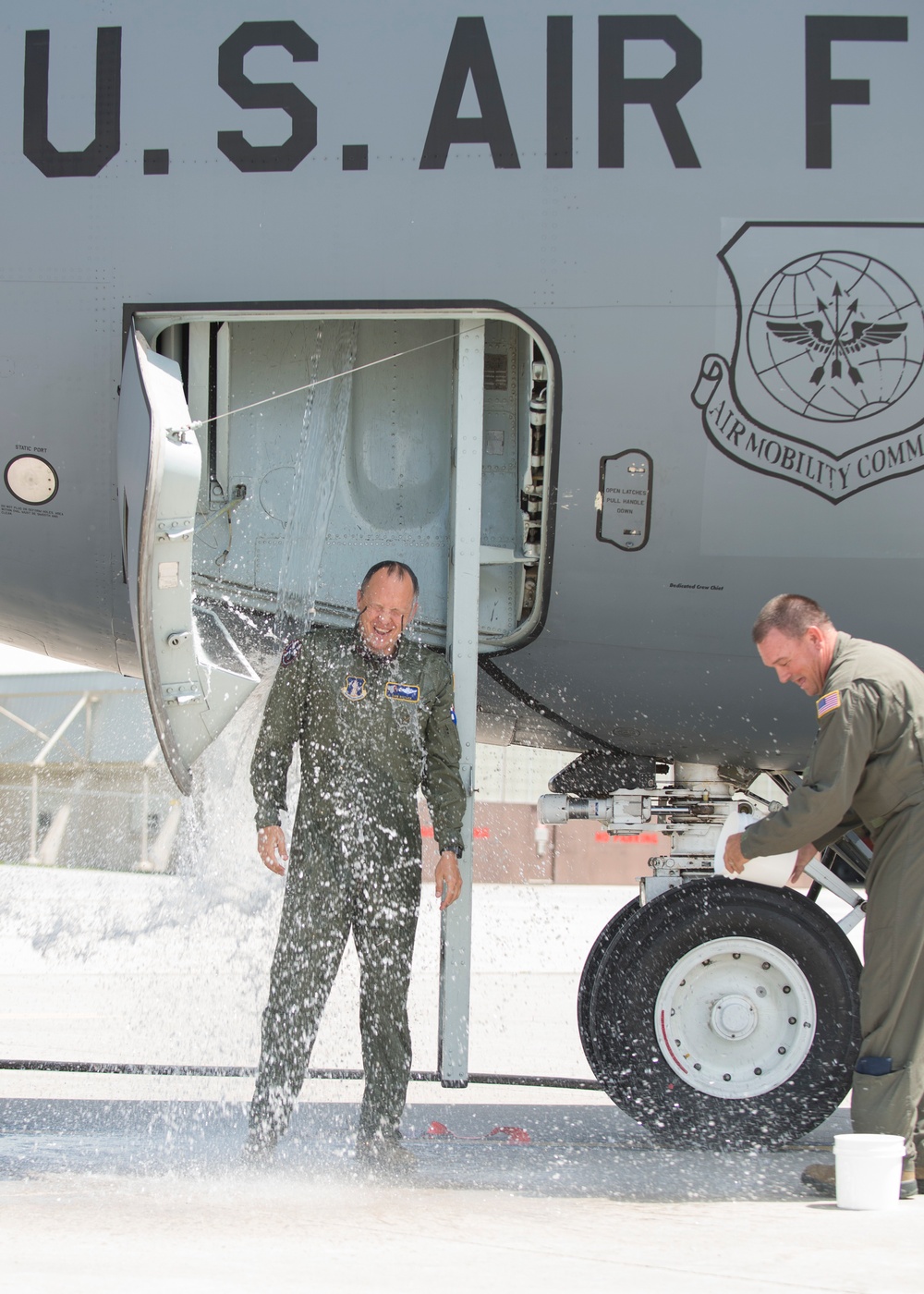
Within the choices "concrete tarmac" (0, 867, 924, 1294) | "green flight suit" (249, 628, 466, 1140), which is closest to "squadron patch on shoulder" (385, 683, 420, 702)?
"green flight suit" (249, 628, 466, 1140)

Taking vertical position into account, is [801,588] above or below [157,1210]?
above

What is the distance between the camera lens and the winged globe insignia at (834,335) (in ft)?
12.9

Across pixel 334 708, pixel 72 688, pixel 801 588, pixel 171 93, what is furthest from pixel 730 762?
pixel 72 688

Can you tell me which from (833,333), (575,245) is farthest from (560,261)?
(833,333)

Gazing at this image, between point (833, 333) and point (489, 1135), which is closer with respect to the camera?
point (833, 333)

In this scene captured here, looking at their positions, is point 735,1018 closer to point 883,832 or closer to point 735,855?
point 735,855

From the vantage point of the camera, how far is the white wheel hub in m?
3.94

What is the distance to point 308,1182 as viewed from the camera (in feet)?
11.3

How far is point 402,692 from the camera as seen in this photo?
390 centimetres

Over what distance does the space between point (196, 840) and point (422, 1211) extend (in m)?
1.86

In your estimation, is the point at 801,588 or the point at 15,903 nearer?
the point at 801,588

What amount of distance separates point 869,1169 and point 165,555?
2.47 meters

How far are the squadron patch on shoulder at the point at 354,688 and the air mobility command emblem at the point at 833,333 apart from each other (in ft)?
4.61

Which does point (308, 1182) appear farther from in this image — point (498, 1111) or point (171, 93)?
point (171, 93)
